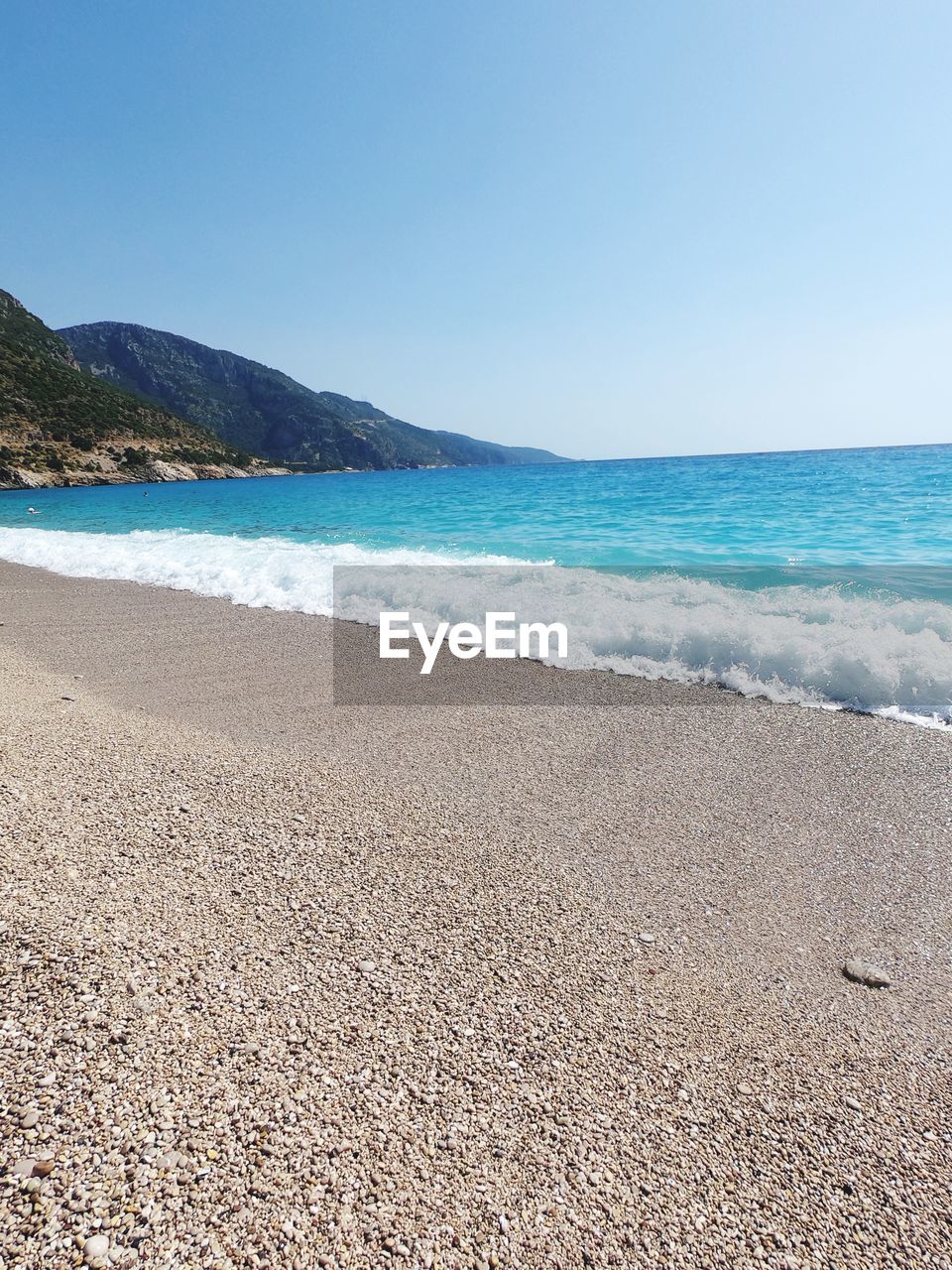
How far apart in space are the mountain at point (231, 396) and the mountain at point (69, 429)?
4007cm

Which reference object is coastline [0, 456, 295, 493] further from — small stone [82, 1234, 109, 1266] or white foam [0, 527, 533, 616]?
small stone [82, 1234, 109, 1266]

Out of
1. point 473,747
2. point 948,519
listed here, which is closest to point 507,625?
point 473,747

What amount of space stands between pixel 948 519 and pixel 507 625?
15894 millimetres

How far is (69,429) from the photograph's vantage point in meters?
65.1

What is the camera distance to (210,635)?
26.8 ft

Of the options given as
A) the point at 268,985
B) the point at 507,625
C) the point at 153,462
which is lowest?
the point at 268,985

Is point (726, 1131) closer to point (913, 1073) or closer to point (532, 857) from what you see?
point (913, 1073)

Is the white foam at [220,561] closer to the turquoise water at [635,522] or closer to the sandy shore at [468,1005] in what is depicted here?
the turquoise water at [635,522]

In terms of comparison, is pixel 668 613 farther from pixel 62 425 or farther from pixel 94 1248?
pixel 62 425

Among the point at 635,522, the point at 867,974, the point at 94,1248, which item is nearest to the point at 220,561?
the point at 635,522

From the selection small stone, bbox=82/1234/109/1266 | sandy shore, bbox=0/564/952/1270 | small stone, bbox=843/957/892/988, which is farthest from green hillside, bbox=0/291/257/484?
small stone, bbox=843/957/892/988

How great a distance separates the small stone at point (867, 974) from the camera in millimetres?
2589

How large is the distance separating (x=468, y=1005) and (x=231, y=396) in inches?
6198

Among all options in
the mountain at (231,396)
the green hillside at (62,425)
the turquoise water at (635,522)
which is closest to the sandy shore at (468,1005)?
the turquoise water at (635,522)
